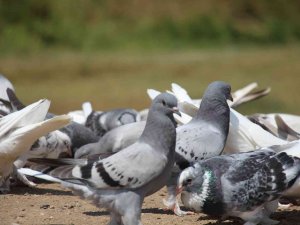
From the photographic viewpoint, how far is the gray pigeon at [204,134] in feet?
22.6

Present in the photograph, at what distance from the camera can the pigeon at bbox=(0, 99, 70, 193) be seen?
701cm

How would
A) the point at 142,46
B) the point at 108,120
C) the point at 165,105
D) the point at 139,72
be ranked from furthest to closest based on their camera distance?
the point at 142,46 < the point at 139,72 < the point at 108,120 < the point at 165,105

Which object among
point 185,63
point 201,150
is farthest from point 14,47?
point 201,150

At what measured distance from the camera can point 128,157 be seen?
6027mm

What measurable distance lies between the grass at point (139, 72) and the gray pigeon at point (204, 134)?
9383mm

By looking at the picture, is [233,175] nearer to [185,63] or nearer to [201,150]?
[201,150]

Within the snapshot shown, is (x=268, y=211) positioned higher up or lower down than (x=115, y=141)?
lower down

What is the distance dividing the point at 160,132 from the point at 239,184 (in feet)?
2.13

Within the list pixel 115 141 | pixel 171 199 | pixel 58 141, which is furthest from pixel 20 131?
pixel 115 141

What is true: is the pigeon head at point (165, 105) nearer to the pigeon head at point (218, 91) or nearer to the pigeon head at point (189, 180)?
the pigeon head at point (189, 180)

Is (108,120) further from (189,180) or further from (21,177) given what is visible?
(189,180)

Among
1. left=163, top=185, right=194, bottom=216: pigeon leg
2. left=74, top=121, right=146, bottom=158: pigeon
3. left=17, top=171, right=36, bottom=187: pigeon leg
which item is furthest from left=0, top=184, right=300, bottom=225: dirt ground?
left=74, top=121, right=146, bottom=158: pigeon

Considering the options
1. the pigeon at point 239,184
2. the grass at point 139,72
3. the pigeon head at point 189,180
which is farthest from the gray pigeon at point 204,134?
the grass at point 139,72

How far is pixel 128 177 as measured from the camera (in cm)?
593
